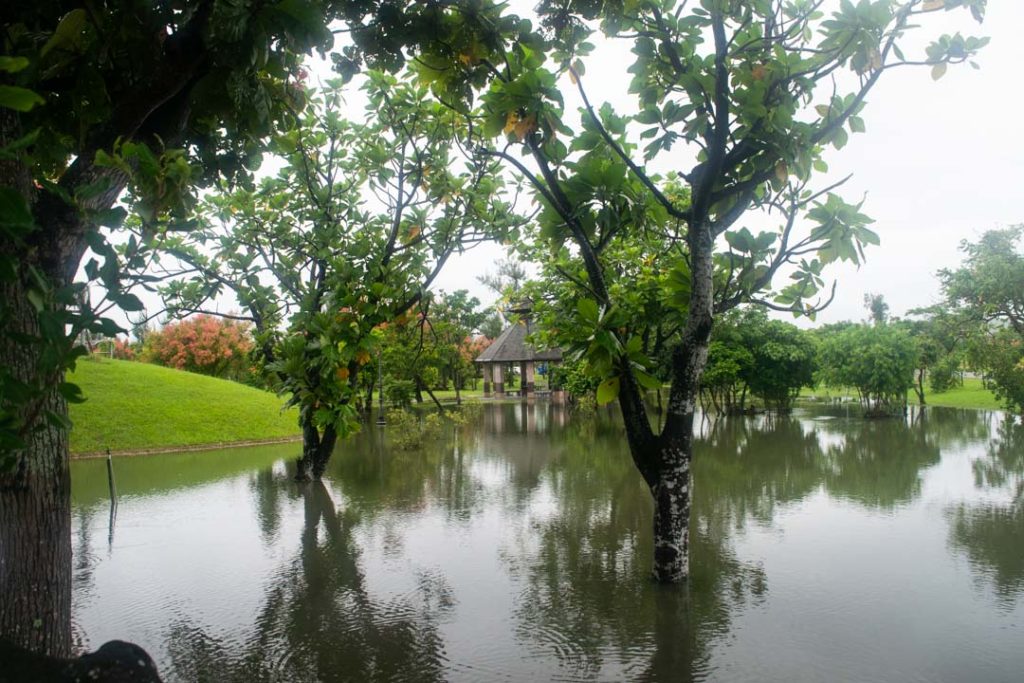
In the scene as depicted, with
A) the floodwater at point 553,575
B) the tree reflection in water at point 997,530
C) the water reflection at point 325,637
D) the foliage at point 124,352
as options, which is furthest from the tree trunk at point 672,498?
the foliage at point 124,352

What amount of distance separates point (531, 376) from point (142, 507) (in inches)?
1063

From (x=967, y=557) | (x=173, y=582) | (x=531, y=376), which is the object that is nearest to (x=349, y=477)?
(x=173, y=582)

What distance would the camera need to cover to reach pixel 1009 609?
525 centimetres

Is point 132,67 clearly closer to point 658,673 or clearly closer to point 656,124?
point 656,124

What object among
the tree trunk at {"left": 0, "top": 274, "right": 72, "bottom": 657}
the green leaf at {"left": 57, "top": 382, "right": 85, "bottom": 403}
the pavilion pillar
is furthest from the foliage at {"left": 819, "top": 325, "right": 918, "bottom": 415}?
the green leaf at {"left": 57, "top": 382, "right": 85, "bottom": 403}

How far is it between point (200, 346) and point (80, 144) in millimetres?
26601

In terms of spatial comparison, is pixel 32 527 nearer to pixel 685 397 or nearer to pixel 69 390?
pixel 69 390

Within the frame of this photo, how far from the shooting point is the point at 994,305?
19453 mm

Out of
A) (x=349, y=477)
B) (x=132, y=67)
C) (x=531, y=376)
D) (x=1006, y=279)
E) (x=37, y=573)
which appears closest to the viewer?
(x=37, y=573)

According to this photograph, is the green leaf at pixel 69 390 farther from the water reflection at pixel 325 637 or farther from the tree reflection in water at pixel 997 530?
the tree reflection in water at pixel 997 530

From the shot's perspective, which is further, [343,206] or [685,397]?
[343,206]

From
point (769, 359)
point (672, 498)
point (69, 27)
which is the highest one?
point (69, 27)

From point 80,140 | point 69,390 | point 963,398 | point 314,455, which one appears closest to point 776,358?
point 963,398

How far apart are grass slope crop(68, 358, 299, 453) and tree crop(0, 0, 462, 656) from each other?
42.8 feet
